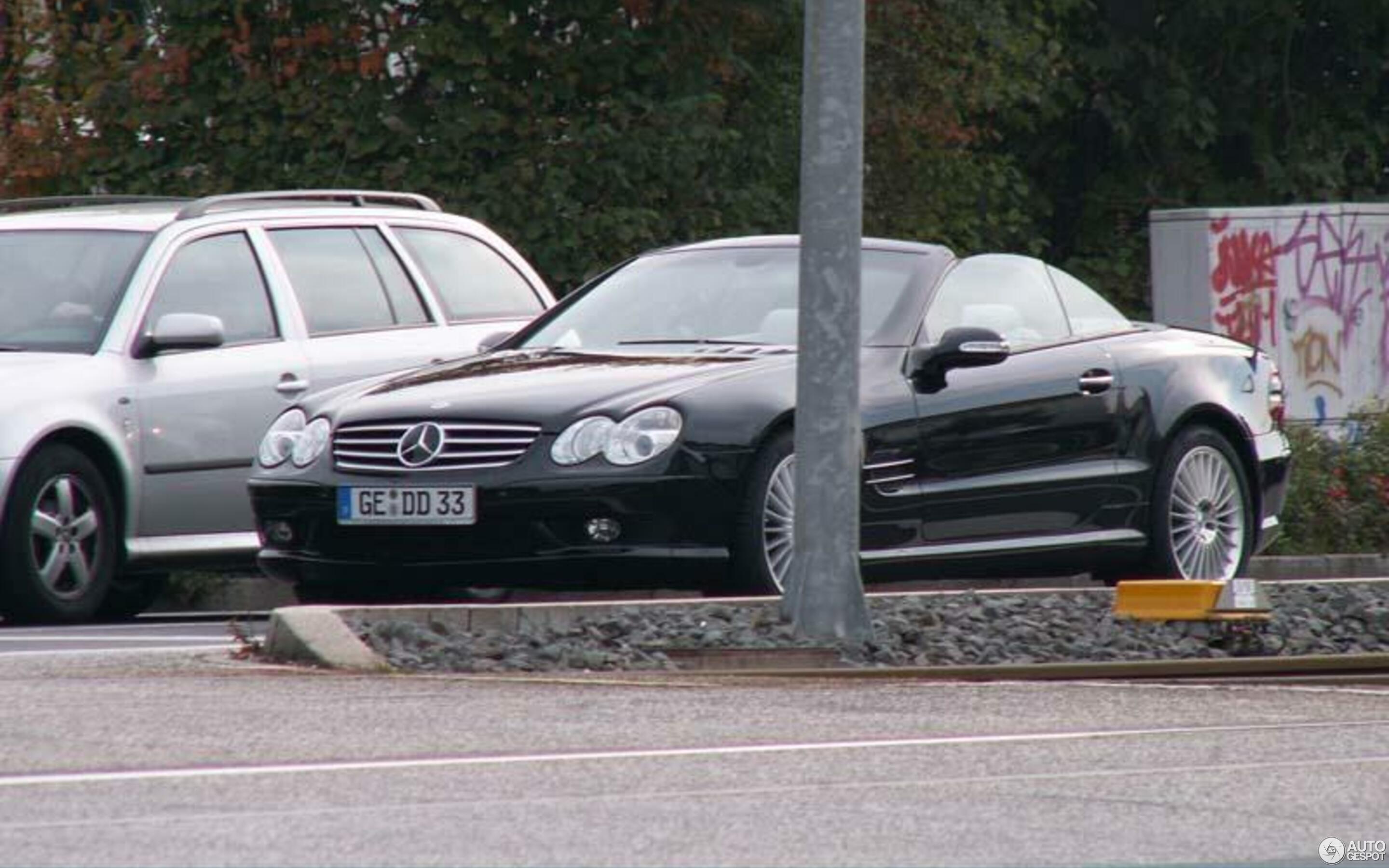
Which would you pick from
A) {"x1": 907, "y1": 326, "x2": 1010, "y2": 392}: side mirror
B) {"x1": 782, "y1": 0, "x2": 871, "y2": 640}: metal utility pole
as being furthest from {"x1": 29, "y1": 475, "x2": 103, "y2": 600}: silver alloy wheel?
{"x1": 782, "y1": 0, "x2": 871, "y2": 640}: metal utility pole

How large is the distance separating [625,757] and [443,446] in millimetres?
4051

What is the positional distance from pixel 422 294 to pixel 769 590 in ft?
11.8

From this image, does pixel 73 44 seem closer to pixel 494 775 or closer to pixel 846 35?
pixel 846 35

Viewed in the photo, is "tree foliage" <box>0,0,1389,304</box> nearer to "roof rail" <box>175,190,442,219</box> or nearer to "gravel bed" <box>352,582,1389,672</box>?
"roof rail" <box>175,190,442,219</box>

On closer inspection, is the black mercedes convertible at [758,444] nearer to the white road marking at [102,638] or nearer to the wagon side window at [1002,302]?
the wagon side window at [1002,302]

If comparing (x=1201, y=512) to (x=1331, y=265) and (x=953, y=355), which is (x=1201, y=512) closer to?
(x=953, y=355)

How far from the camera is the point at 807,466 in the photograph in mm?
10273

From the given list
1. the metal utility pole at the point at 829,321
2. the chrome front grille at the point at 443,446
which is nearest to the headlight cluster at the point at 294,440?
the chrome front grille at the point at 443,446

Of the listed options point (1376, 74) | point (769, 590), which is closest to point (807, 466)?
point (769, 590)

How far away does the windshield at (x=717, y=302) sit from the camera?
12.5 meters

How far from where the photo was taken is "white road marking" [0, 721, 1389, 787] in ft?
22.6

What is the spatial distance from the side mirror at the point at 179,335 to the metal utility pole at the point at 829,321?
3503 millimetres

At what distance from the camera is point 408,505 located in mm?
11258

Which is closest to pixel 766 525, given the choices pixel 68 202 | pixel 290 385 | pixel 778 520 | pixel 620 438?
pixel 778 520
